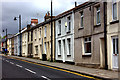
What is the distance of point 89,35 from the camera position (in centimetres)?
2403

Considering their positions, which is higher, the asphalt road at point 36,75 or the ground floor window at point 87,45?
the ground floor window at point 87,45

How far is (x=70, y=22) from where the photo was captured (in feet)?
97.3

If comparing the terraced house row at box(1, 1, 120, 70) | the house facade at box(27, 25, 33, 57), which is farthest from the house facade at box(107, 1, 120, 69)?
the house facade at box(27, 25, 33, 57)

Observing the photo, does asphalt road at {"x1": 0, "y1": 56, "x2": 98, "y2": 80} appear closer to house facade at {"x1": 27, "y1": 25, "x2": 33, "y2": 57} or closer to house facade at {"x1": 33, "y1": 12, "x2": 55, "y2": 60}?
house facade at {"x1": 33, "y1": 12, "x2": 55, "y2": 60}

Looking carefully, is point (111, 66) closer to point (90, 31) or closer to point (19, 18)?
point (90, 31)

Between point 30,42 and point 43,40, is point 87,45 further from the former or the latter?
point 30,42

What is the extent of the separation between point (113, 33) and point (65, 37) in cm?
1182

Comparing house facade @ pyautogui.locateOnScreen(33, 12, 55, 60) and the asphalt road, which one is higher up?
house facade @ pyautogui.locateOnScreen(33, 12, 55, 60)

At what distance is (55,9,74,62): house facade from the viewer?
2881 centimetres

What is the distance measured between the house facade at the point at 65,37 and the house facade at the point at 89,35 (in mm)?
1325

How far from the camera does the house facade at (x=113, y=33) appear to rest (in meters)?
19.2

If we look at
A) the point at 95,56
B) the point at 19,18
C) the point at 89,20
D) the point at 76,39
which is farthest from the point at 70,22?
the point at 19,18

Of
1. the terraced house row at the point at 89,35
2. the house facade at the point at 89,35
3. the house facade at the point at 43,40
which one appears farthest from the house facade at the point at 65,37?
the house facade at the point at 43,40

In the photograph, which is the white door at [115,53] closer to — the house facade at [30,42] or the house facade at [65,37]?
the house facade at [65,37]
